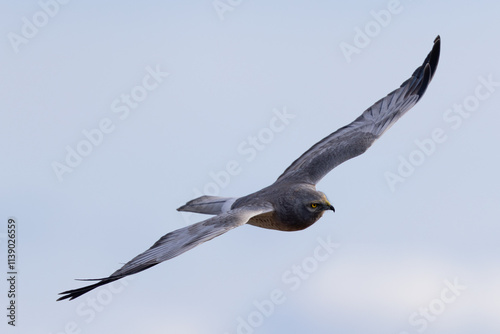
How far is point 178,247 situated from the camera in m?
13.9

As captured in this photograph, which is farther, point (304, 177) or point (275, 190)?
point (304, 177)

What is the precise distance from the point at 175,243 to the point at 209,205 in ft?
13.4

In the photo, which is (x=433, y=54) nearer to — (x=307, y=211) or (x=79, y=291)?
(x=307, y=211)

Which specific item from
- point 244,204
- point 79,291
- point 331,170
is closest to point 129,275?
point 79,291

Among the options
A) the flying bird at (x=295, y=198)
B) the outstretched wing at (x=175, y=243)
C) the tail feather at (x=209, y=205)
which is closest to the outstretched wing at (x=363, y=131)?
the flying bird at (x=295, y=198)

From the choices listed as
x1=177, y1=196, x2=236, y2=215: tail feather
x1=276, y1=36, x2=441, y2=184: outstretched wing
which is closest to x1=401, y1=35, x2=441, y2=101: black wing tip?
x1=276, y1=36, x2=441, y2=184: outstretched wing

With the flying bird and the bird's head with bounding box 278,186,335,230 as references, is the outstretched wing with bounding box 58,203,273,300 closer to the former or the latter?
the flying bird

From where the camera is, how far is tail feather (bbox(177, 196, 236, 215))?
17.9 meters

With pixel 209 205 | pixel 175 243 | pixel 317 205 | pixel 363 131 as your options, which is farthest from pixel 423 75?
pixel 175 243

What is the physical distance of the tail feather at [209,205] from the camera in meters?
17.9

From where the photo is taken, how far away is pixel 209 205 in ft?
59.6

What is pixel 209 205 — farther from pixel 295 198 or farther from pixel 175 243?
pixel 175 243

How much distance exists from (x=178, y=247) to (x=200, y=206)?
14.7ft

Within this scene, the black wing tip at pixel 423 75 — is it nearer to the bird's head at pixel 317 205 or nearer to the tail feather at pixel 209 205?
the bird's head at pixel 317 205
